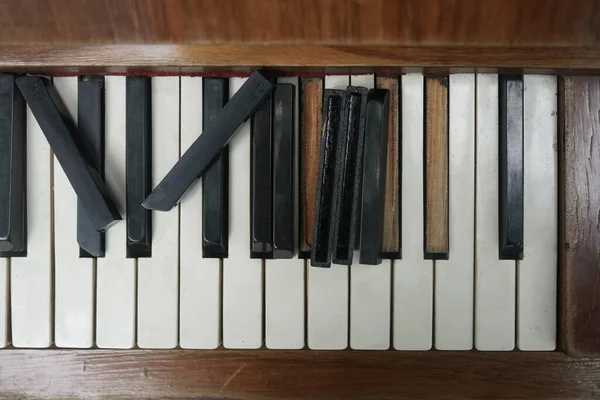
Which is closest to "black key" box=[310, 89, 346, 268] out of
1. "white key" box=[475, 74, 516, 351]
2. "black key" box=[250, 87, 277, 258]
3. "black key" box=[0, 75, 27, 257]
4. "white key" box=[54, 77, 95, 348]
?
"black key" box=[250, 87, 277, 258]

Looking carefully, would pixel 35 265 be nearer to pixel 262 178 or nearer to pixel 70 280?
pixel 70 280

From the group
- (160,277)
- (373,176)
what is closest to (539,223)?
(373,176)

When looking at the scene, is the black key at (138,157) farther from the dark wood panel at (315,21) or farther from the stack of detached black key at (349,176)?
the stack of detached black key at (349,176)

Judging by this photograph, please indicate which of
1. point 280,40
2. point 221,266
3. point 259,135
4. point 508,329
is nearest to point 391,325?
point 508,329

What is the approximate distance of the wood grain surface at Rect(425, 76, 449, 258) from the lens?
112cm

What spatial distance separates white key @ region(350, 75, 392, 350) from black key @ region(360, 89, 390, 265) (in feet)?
0.17

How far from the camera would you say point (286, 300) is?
1.13 metres

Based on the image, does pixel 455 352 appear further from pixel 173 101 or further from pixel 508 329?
pixel 173 101

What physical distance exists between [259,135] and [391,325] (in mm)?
537

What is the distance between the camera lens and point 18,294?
1.15 meters

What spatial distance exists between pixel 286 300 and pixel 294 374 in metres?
0.17

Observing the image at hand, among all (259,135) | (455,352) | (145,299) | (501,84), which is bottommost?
(455,352)

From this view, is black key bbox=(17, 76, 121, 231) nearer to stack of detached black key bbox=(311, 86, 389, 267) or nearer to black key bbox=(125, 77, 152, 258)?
black key bbox=(125, 77, 152, 258)

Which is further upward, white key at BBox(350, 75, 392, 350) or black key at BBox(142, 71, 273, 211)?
black key at BBox(142, 71, 273, 211)
